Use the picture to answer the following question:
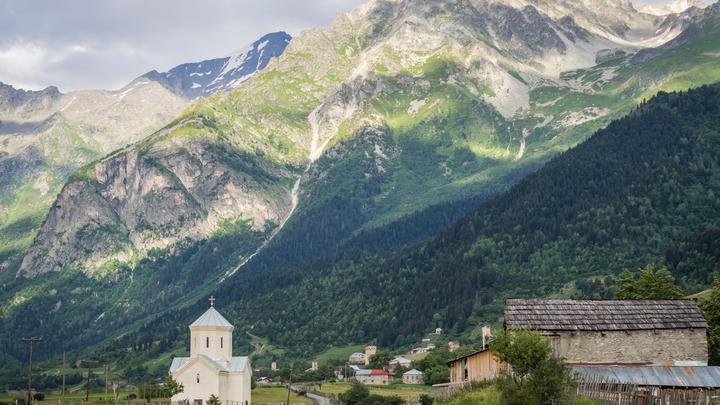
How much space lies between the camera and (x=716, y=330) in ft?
259

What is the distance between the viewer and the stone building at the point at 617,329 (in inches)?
2645

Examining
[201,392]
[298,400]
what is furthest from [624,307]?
[298,400]

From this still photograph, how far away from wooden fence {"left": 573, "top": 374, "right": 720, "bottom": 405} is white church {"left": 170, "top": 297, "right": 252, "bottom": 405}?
81174 millimetres

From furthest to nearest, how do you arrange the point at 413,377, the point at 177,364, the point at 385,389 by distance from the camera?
the point at 413,377 → the point at 385,389 → the point at 177,364

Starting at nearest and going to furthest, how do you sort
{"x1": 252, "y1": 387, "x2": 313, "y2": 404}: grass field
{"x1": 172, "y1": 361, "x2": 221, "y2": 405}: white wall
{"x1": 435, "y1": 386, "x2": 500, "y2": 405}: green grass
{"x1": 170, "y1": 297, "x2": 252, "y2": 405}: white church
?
{"x1": 435, "y1": 386, "x2": 500, "y2": 405}: green grass
{"x1": 172, "y1": 361, "x2": 221, "y2": 405}: white wall
{"x1": 170, "y1": 297, "x2": 252, "y2": 405}: white church
{"x1": 252, "y1": 387, "x2": 313, "y2": 404}: grass field

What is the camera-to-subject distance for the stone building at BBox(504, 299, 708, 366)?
67.2 meters

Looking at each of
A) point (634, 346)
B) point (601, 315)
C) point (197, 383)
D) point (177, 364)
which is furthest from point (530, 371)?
point (177, 364)

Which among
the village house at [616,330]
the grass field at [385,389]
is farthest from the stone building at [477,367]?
the grass field at [385,389]

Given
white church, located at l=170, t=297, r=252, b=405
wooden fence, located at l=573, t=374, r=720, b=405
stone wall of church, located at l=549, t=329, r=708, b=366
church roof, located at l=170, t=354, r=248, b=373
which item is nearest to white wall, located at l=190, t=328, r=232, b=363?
white church, located at l=170, t=297, r=252, b=405

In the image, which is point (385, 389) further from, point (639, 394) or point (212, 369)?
point (639, 394)

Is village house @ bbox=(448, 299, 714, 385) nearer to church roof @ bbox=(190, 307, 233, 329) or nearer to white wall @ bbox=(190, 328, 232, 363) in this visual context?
white wall @ bbox=(190, 328, 232, 363)

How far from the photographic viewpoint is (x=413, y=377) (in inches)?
7466

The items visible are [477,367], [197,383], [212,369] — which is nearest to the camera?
[477,367]

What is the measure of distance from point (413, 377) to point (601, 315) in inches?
4869
